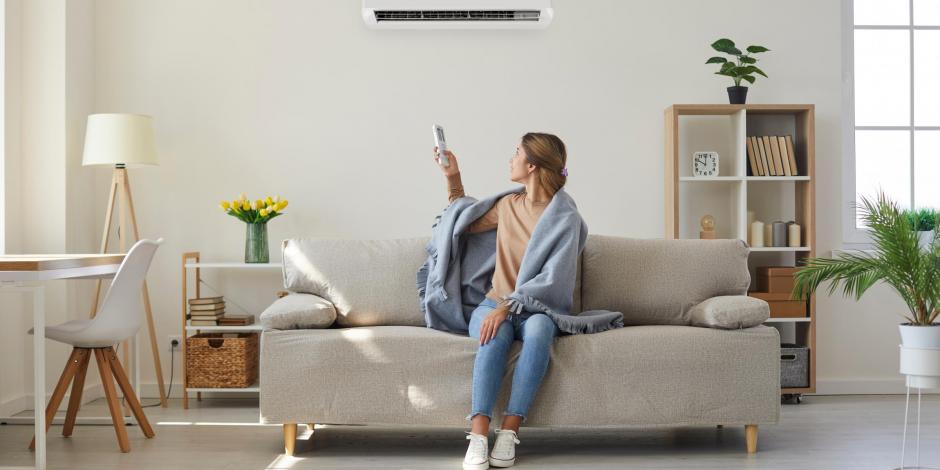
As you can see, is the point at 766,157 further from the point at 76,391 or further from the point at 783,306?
the point at 76,391

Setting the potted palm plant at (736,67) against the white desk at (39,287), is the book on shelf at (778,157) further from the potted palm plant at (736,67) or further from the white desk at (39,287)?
the white desk at (39,287)

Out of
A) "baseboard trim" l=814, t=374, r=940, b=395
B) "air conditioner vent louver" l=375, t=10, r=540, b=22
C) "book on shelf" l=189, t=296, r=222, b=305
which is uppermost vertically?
"air conditioner vent louver" l=375, t=10, r=540, b=22

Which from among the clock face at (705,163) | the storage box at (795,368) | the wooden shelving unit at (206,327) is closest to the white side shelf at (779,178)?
the clock face at (705,163)

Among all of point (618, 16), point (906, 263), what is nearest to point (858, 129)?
point (618, 16)

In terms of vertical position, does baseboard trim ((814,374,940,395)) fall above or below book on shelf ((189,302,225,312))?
below

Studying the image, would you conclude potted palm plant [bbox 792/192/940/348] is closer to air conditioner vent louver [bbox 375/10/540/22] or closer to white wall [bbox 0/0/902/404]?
white wall [bbox 0/0/902/404]

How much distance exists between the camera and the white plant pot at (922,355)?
2660 mm

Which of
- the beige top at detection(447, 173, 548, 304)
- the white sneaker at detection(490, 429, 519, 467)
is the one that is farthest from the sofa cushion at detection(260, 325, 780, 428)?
the beige top at detection(447, 173, 548, 304)

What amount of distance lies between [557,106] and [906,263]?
213 cm

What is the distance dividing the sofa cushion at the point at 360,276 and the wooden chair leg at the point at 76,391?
0.80 m

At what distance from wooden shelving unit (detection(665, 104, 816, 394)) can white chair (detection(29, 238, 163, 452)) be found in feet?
8.11

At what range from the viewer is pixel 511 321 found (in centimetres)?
304

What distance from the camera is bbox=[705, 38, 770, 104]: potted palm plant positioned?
4174 mm

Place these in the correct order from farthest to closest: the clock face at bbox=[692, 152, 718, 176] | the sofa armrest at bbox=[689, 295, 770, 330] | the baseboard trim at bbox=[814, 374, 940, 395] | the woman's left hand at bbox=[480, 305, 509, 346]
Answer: the baseboard trim at bbox=[814, 374, 940, 395] → the clock face at bbox=[692, 152, 718, 176] → the sofa armrest at bbox=[689, 295, 770, 330] → the woman's left hand at bbox=[480, 305, 509, 346]
